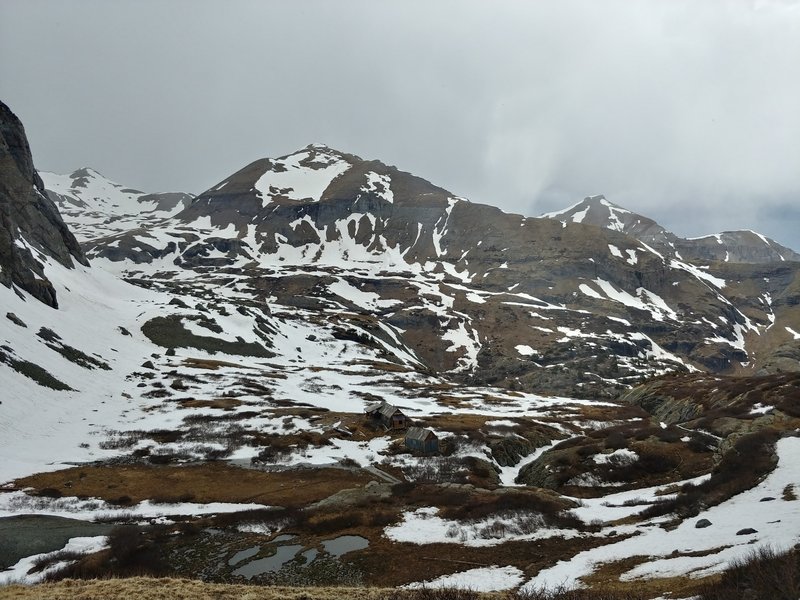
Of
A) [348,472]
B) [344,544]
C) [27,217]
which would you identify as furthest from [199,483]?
[27,217]

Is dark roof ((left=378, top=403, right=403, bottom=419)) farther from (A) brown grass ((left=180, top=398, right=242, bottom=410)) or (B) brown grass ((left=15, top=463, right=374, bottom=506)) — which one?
(A) brown grass ((left=180, top=398, right=242, bottom=410))

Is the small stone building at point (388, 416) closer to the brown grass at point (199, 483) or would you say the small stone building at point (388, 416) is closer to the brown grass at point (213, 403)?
the brown grass at point (199, 483)

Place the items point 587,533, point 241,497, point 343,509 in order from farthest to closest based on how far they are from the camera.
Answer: point 241,497, point 343,509, point 587,533

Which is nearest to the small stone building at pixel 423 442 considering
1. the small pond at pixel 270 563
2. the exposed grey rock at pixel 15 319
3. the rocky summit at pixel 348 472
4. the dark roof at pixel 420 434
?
the dark roof at pixel 420 434

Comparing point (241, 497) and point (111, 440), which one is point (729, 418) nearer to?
point (241, 497)

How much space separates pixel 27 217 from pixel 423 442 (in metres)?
143

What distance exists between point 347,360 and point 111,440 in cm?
9075

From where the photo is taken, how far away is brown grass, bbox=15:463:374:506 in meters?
38.3

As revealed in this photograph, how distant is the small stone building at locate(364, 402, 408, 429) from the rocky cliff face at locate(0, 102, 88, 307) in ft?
251

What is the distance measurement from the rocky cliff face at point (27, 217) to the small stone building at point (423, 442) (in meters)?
86.5

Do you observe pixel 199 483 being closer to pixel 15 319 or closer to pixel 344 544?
pixel 344 544

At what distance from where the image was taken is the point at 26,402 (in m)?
56.0

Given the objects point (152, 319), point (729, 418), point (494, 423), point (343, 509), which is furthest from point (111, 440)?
point (152, 319)

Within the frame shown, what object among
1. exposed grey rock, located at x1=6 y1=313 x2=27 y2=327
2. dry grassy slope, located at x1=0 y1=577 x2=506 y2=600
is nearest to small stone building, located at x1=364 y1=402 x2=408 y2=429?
dry grassy slope, located at x1=0 y1=577 x2=506 y2=600
